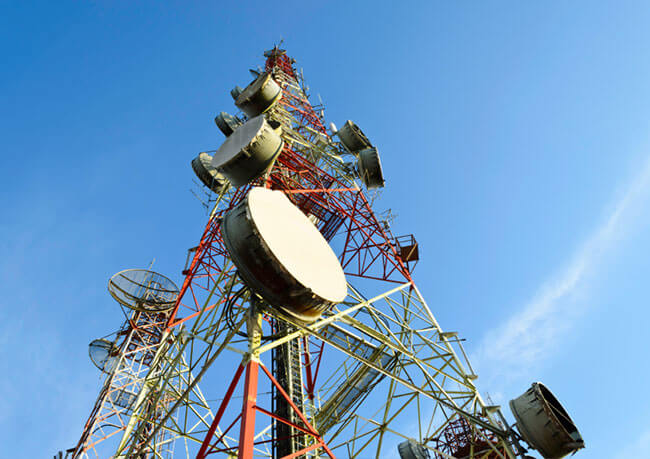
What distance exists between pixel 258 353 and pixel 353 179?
40.9 ft

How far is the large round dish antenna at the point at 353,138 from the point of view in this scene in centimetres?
2116

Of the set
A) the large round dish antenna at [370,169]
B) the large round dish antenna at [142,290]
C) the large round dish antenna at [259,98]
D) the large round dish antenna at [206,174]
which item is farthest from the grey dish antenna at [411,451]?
the large round dish antenna at [259,98]

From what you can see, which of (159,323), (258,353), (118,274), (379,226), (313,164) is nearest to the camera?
(258,353)

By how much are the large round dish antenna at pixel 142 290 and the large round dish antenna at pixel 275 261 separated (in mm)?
16963

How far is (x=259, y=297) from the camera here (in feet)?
35.8

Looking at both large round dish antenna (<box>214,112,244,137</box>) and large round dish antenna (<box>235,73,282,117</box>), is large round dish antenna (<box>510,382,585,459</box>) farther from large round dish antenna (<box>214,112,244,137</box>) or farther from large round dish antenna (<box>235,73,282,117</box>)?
large round dish antenna (<box>214,112,244,137</box>)

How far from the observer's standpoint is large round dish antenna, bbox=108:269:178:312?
2441 centimetres

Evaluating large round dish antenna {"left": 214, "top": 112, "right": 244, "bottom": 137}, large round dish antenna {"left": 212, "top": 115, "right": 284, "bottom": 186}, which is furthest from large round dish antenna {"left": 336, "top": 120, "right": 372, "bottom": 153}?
large round dish antenna {"left": 212, "top": 115, "right": 284, "bottom": 186}

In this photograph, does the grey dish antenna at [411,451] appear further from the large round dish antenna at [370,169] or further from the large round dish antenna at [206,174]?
the large round dish antenna at [206,174]

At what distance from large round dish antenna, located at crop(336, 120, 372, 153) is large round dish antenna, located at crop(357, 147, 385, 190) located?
1.20 m

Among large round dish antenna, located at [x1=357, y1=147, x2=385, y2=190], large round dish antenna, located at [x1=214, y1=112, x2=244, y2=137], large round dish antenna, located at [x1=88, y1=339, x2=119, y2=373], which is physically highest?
large round dish antenna, located at [x1=214, y1=112, x2=244, y2=137]

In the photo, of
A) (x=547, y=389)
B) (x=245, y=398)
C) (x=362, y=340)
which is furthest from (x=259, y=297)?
(x=547, y=389)

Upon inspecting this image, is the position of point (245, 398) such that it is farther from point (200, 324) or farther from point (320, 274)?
point (200, 324)

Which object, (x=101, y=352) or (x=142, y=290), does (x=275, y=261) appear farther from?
(x=101, y=352)
